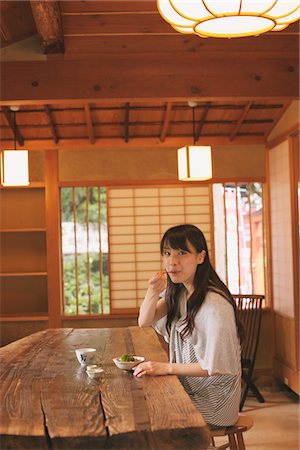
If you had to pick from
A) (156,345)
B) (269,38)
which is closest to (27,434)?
(156,345)

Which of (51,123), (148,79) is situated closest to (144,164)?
(51,123)

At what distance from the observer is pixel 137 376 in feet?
8.25

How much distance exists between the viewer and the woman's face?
8.91 ft

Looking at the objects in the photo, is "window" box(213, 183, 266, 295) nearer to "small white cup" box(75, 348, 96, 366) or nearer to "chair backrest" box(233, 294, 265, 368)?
"chair backrest" box(233, 294, 265, 368)

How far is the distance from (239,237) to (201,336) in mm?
4027

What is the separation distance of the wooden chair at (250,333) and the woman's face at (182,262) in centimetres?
289

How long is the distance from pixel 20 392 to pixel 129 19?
3092mm

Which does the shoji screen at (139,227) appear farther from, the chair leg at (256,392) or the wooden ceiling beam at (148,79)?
the wooden ceiling beam at (148,79)

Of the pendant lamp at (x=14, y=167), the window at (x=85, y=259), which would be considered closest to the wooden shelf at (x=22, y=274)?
the window at (x=85, y=259)

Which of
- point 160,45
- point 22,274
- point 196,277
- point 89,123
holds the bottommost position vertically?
point 22,274

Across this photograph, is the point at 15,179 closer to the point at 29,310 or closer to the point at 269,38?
the point at 29,310

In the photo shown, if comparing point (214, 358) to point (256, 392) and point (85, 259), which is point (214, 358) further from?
point (85, 259)

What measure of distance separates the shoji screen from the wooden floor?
1529 mm

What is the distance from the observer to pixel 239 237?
6.57m
